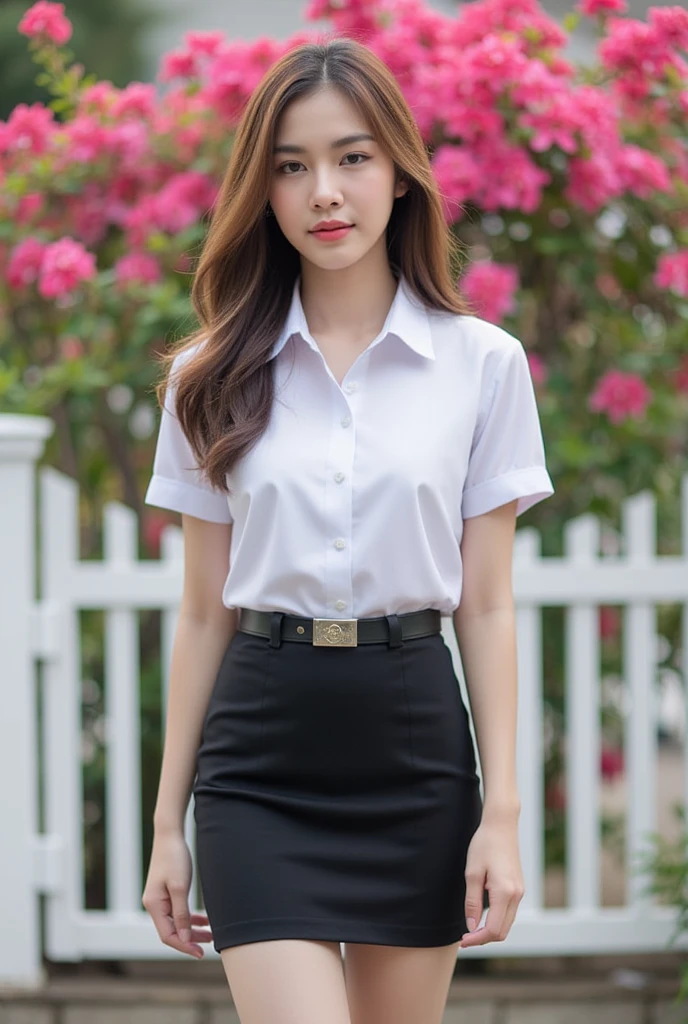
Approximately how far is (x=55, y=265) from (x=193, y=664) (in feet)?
5.19

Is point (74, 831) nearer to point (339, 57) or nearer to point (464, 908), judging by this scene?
point (464, 908)

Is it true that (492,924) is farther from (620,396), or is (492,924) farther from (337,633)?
(620,396)

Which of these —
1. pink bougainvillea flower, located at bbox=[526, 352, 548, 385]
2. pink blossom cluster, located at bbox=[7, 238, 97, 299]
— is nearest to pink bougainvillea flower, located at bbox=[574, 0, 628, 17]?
pink bougainvillea flower, located at bbox=[526, 352, 548, 385]

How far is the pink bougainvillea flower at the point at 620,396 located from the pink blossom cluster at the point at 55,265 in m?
1.29

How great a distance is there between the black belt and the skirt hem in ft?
1.21

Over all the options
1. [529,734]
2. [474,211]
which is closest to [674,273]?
[474,211]

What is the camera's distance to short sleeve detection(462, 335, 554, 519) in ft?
6.32

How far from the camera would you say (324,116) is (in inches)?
72.9

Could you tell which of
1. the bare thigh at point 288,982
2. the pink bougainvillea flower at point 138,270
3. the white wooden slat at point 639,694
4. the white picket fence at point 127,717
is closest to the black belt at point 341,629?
the bare thigh at point 288,982

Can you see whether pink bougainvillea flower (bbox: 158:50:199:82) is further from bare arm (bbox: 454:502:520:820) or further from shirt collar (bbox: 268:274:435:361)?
bare arm (bbox: 454:502:520:820)

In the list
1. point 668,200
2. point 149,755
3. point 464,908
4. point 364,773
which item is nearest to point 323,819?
point 364,773

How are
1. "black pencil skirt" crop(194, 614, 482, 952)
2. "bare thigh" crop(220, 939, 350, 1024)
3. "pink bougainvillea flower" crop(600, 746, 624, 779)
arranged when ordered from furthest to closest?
"pink bougainvillea flower" crop(600, 746, 624, 779)
"black pencil skirt" crop(194, 614, 482, 952)
"bare thigh" crop(220, 939, 350, 1024)

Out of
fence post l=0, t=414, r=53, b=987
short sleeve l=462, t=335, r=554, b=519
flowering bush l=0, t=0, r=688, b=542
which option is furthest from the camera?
flowering bush l=0, t=0, r=688, b=542

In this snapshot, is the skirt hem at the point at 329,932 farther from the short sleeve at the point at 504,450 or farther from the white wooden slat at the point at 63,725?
the white wooden slat at the point at 63,725
